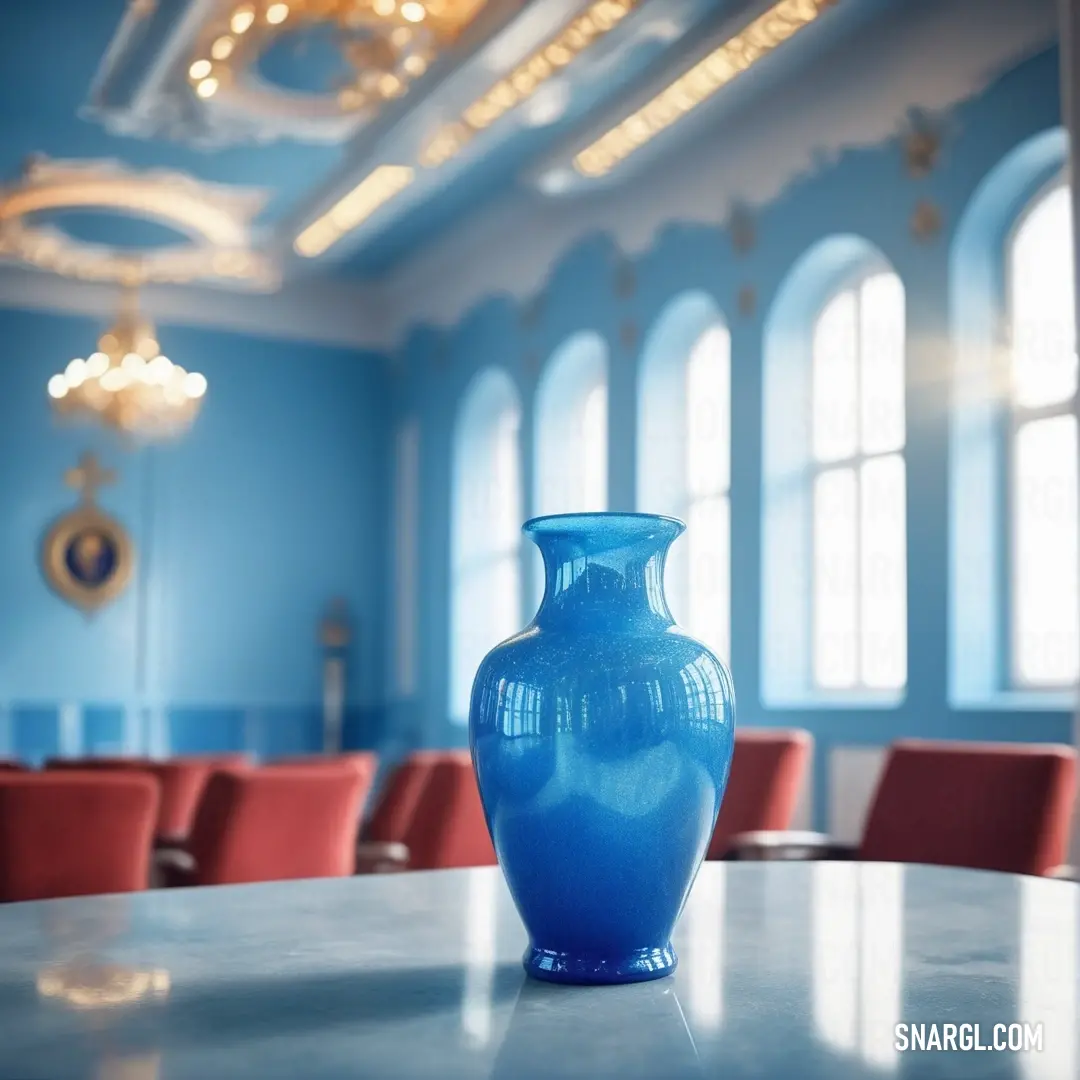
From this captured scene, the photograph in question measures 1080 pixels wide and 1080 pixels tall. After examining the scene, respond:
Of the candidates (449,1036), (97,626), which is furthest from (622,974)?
(97,626)

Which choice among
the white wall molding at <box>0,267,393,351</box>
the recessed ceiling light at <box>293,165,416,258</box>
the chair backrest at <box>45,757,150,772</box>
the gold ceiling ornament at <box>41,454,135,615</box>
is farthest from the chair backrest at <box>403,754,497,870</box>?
the white wall molding at <box>0,267,393,351</box>

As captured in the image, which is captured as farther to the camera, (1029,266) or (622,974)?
(1029,266)

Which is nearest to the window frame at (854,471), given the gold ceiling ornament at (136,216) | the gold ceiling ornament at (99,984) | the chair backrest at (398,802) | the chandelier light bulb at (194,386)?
the chair backrest at (398,802)

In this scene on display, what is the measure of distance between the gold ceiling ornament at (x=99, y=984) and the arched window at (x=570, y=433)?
7.81 metres

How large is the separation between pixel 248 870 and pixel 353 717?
→ 25.5ft

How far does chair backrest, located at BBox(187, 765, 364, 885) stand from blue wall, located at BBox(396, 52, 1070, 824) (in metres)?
2.99

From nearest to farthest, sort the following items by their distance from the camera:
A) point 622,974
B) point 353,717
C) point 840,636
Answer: point 622,974 → point 840,636 → point 353,717

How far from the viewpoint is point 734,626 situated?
720cm

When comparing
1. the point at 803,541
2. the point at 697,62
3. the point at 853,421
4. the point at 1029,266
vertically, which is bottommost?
the point at 803,541

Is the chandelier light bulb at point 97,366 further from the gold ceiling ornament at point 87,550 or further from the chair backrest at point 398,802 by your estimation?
the chair backrest at point 398,802

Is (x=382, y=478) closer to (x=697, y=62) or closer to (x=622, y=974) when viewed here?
(x=697, y=62)

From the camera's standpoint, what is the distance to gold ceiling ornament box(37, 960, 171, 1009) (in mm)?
1092

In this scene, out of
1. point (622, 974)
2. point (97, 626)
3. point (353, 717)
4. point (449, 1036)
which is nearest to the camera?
point (449, 1036)

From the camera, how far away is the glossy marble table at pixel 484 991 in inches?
36.4
